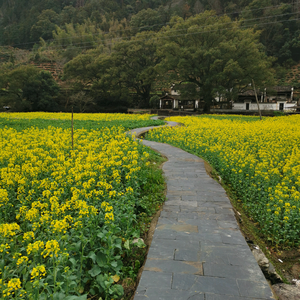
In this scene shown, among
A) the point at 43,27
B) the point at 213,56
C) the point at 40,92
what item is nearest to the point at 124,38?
the point at 40,92

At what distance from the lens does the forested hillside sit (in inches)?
1476

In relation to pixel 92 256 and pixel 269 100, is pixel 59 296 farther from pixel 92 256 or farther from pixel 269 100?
pixel 269 100

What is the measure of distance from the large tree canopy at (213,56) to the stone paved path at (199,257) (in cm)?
2705

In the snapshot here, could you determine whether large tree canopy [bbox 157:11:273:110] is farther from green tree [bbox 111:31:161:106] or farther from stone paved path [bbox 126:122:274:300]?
stone paved path [bbox 126:122:274:300]

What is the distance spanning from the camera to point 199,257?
295 cm

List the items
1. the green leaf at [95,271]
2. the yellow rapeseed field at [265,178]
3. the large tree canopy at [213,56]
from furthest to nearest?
the large tree canopy at [213,56] < the yellow rapeseed field at [265,178] < the green leaf at [95,271]

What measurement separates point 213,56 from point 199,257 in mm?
30247

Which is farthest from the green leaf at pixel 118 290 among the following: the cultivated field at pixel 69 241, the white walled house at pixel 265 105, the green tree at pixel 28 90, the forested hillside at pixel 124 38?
the white walled house at pixel 265 105

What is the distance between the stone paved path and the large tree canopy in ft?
88.8

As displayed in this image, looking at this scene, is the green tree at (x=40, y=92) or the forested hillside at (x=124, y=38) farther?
the forested hillside at (x=124, y=38)

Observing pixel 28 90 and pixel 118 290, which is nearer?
pixel 118 290

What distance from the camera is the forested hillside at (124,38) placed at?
37.5 meters

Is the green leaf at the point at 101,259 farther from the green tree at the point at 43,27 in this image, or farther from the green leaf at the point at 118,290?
the green tree at the point at 43,27

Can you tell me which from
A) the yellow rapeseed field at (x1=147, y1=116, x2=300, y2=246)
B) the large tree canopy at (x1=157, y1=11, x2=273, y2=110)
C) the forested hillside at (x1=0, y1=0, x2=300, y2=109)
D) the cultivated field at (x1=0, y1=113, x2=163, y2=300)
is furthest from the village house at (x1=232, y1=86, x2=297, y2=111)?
the cultivated field at (x1=0, y1=113, x2=163, y2=300)
